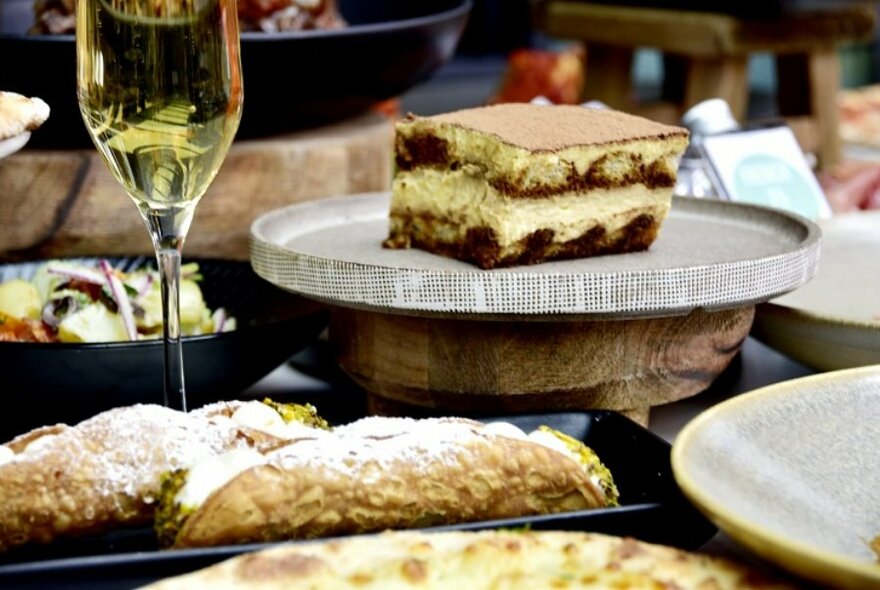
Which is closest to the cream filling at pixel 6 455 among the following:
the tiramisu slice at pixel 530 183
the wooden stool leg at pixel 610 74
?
the tiramisu slice at pixel 530 183

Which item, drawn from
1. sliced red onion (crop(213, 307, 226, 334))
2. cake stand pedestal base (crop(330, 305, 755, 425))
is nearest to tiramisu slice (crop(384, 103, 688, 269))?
cake stand pedestal base (crop(330, 305, 755, 425))

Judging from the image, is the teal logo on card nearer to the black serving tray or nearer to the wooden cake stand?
the wooden cake stand

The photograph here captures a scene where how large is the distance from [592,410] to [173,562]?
0.53 metres

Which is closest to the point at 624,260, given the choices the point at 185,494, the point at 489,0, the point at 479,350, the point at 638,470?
the point at 479,350

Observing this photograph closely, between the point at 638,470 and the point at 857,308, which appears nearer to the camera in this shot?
the point at 638,470

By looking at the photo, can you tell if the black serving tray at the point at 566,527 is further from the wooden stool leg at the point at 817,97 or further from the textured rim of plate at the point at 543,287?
the wooden stool leg at the point at 817,97

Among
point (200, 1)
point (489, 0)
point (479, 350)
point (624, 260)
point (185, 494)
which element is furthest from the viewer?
point (489, 0)

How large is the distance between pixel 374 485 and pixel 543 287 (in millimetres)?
389

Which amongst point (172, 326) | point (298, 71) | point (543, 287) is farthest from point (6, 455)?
point (298, 71)

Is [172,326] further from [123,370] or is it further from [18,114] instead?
[18,114]

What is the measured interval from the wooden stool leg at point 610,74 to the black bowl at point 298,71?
280cm

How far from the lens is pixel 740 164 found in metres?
2.13

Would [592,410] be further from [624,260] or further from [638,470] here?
[624,260]

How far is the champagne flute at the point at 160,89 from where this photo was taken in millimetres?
1239
